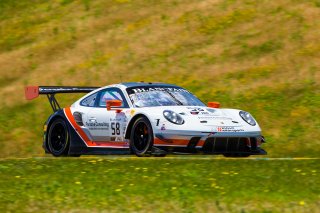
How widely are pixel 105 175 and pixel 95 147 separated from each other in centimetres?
454

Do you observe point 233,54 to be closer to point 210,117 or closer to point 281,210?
point 210,117

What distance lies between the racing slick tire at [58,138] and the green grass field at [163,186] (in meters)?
3.21

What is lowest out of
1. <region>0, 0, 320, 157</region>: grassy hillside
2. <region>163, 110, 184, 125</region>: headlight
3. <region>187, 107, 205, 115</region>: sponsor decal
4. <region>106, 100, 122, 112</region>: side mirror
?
<region>163, 110, 184, 125</region>: headlight

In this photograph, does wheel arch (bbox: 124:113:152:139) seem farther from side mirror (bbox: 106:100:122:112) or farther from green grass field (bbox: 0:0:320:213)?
green grass field (bbox: 0:0:320:213)

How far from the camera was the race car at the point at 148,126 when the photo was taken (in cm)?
1581

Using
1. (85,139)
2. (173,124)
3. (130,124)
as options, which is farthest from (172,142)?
(85,139)

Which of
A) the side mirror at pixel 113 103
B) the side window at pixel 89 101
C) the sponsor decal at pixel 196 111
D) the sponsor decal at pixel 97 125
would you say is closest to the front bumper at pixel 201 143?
the sponsor decal at pixel 196 111

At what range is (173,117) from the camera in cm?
1585

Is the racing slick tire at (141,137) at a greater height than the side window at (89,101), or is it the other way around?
the side window at (89,101)

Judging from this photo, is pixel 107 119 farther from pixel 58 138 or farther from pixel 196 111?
pixel 196 111

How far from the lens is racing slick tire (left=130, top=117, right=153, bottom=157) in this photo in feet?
52.4

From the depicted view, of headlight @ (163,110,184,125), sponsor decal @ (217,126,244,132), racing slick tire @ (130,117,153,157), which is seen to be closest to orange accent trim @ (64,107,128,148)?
racing slick tire @ (130,117,153,157)

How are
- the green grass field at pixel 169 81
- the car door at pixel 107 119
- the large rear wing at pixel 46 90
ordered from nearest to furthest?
the green grass field at pixel 169 81
the car door at pixel 107 119
the large rear wing at pixel 46 90

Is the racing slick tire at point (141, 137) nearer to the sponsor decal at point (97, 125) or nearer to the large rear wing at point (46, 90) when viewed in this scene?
the sponsor decal at point (97, 125)
